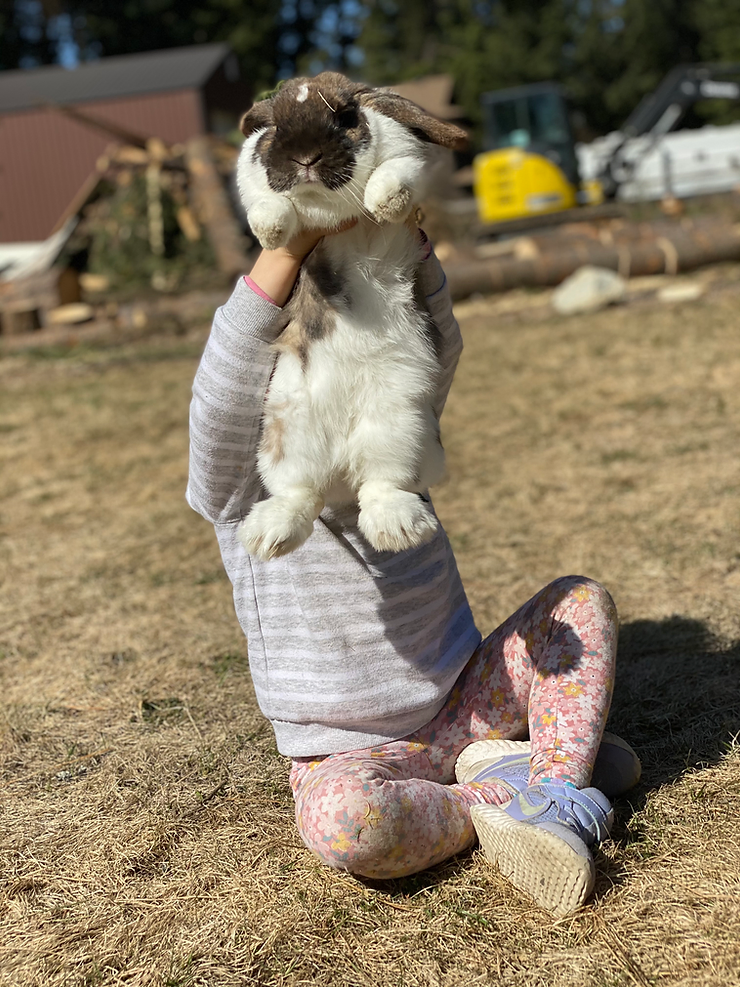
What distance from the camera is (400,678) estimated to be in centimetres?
212

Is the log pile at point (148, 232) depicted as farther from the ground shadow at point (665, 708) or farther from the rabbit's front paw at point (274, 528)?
the rabbit's front paw at point (274, 528)

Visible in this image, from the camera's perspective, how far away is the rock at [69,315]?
10.3 m

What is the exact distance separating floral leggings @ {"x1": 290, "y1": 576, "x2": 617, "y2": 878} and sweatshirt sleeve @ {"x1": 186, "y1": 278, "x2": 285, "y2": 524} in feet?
2.09

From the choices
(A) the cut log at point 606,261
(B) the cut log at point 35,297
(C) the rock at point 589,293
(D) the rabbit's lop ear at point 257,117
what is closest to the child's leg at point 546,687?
(D) the rabbit's lop ear at point 257,117

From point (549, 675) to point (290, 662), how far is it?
582mm

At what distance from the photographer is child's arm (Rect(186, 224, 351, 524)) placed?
1.83m

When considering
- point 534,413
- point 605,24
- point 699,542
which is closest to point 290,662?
point 699,542

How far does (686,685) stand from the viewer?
2672 millimetres

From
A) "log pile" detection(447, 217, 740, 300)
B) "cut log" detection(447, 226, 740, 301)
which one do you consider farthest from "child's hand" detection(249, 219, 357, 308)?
"log pile" detection(447, 217, 740, 300)

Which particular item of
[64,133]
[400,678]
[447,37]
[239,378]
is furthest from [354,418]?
[447,37]

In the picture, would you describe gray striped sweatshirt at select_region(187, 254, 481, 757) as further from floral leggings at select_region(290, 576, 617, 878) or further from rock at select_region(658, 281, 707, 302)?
rock at select_region(658, 281, 707, 302)

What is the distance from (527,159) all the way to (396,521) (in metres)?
13.6

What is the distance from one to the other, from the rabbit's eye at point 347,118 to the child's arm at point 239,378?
170mm

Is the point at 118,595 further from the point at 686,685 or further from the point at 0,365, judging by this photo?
the point at 0,365
